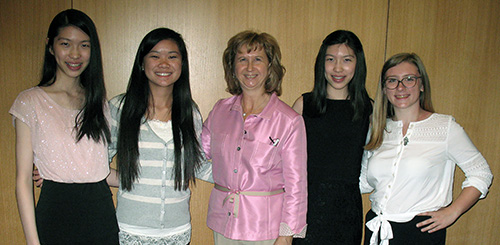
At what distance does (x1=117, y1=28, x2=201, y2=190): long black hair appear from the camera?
1653mm

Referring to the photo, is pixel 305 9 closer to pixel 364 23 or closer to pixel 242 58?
pixel 364 23

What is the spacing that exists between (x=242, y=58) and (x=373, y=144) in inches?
37.0

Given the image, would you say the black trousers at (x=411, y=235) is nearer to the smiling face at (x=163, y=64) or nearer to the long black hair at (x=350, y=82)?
the long black hair at (x=350, y=82)

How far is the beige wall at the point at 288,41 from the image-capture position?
219 centimetres

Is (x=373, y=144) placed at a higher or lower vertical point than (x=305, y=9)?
lower

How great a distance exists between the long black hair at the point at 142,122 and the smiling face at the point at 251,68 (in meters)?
0.33

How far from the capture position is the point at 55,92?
1.61 meters

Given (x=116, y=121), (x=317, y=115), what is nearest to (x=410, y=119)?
(x=317, y=115)

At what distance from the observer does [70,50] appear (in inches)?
63.0

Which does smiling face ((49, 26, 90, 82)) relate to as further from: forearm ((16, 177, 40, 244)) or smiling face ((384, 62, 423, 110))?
smiling face ((384, 62, 423, 110))

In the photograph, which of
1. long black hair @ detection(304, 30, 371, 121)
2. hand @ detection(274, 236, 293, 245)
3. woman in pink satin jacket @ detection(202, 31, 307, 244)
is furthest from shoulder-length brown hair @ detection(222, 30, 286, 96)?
hand @ detection(274, 236, 293, 245)

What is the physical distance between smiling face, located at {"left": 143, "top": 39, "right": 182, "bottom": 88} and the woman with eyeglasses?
124 centimetres

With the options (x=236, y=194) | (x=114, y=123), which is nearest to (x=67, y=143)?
(x=114, y=123)

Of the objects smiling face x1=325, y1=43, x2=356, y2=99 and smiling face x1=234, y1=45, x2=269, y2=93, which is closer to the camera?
smiling face x1=234, y1=45, x2=269, y2=93
